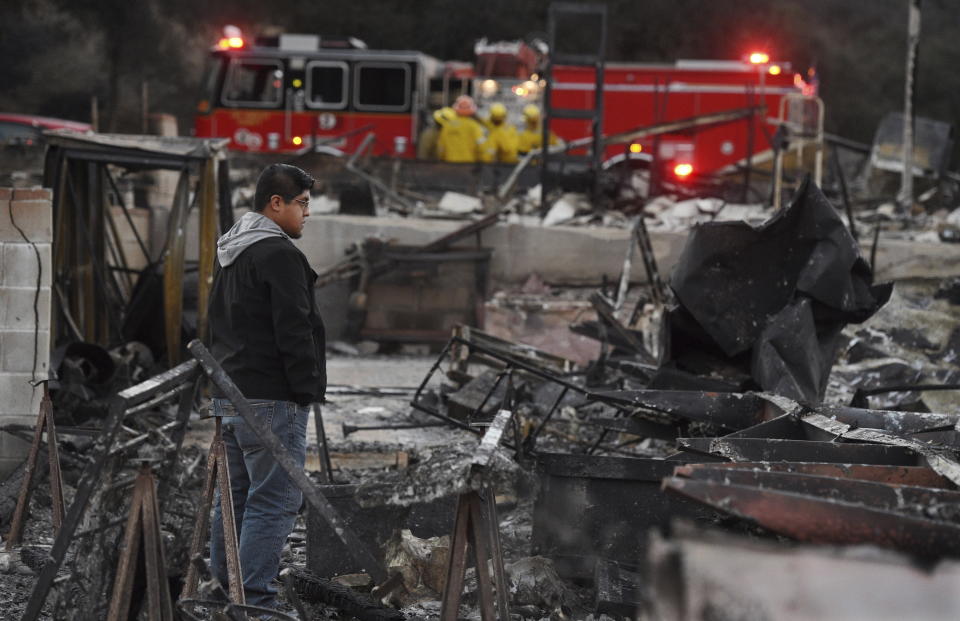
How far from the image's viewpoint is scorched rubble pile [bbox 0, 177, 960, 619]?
1.87 metres

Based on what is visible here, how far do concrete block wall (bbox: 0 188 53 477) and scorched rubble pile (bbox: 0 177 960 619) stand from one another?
0.28m

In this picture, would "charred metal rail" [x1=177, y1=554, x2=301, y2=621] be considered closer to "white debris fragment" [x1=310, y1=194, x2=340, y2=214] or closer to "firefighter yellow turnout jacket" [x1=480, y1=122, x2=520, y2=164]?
"white debris fragment" [x1=310, y1=194, x2=340, y2=214]

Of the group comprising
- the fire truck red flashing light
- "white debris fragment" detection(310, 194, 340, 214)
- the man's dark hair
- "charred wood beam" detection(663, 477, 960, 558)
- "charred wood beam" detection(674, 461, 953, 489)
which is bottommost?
"charred wood beam" detection(674, 461, 953, 489)

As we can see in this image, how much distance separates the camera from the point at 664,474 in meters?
4.52

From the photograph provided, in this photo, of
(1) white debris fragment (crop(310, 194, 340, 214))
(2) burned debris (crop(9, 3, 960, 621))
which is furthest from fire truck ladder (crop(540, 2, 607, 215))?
(1) white debris fragment (crop(310, 194, 340, 214))

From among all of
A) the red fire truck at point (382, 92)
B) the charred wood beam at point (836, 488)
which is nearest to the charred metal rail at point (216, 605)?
the charred wood beam at point (836, 488)

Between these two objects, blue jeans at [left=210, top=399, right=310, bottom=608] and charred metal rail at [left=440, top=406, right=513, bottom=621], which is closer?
charred metal rail at [left=440, top=406, right=513, bottom=621]

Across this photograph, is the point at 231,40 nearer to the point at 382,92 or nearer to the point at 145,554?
the point at 382,92

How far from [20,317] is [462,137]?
1121 cm

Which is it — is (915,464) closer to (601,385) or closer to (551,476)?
(551,476)

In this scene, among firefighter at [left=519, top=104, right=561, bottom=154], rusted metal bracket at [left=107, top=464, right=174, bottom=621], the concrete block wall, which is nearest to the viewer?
rusted metal bracket at [left=107, top=464, right=174, bottom=621]

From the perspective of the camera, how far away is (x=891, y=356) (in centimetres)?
916

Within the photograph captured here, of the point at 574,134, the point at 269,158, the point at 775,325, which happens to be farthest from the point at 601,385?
the point at 574,134

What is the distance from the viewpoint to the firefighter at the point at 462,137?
655 inches
